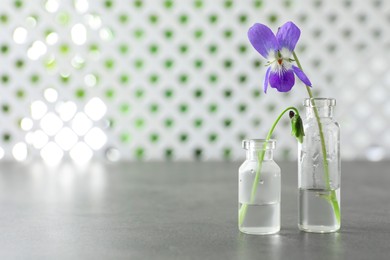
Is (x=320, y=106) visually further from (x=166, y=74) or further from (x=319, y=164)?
(x=166, y=74)

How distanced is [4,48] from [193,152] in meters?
1.06

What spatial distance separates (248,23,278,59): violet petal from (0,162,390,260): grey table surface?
30 centimetres

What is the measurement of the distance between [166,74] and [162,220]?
6.92 feet

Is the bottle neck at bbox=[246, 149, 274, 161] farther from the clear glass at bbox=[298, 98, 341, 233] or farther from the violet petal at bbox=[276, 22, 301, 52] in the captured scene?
the violet petal at bbox=[276, 22, 301, 52]

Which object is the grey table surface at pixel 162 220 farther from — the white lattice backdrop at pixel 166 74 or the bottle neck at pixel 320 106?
the white lattice backdrop at pixel 166 74

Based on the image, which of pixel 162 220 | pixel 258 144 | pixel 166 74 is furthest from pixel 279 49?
pixel 166 74

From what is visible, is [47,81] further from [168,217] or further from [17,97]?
[168,217]

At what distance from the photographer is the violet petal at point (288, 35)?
1.07 meters

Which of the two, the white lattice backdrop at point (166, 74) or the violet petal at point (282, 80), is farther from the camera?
the white lattice backdrop at point (166, 74)

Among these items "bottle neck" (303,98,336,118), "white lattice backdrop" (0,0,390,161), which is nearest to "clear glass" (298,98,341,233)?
"bottle neck" (303,98,336,118)

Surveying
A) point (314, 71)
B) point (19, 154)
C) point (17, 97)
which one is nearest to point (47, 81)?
point (17, 97)

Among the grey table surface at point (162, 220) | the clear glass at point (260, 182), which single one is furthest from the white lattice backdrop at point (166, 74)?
the clear glass at point (260, 182)

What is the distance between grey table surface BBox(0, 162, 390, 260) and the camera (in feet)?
3.50

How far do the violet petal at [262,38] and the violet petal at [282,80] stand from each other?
0.04 meters
